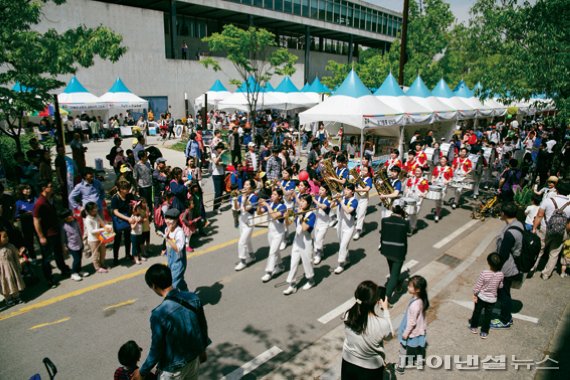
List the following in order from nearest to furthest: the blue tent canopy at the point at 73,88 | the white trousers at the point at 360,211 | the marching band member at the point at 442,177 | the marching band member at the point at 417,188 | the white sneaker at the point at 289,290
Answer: the white sneaker at the point at 289,290, the white trousers at the point at 360,211, the marching band member at the point at 417,188, the marching band member at the point at 442,177, the blue tent canopy at the point at 73,88

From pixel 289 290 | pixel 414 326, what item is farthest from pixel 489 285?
pixel 289 290

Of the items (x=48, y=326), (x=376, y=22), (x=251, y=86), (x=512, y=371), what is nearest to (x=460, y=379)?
(x=512, y=371)

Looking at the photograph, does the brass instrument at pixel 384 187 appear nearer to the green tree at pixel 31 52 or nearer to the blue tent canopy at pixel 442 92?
the green tree at pixel 31 52

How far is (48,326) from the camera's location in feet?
19.3

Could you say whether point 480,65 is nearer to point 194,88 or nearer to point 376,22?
point 376,22

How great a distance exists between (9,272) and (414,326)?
6161 millimetres

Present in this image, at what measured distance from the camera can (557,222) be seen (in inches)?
279

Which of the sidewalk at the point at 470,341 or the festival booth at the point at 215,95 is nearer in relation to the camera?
the sidewalk at the point at 470,341

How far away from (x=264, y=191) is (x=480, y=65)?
147 ft

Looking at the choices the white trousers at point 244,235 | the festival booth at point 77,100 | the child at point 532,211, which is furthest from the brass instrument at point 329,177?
the festival booth at point 77,100

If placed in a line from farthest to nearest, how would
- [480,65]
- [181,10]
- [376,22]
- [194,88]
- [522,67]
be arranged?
[376,22] < [480,65] < [181,10] < [194,88] < [522,67]

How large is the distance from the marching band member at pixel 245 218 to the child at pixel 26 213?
3930 mm

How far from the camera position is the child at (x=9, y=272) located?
19.8 feet

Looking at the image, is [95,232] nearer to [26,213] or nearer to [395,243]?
[26,213]
